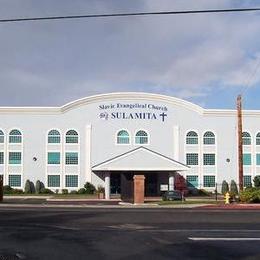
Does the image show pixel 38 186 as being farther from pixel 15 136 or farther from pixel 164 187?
pixel 164 187

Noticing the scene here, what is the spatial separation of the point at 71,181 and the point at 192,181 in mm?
13735

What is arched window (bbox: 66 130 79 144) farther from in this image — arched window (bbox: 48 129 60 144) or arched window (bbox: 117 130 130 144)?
arched window (bbox: 117 130 130 144)

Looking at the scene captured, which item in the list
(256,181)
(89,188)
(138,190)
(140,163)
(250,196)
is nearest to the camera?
(250,196)

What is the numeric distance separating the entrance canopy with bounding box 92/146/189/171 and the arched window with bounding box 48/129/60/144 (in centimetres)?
703

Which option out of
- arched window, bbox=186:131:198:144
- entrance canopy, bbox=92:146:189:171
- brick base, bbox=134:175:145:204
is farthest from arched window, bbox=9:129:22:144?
brick base, bbox=134:175:145:204

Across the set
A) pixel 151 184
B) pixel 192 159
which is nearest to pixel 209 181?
pixel 192 159

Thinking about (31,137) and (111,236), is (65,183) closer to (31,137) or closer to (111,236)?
(31,137)

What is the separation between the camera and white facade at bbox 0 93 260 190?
227ft

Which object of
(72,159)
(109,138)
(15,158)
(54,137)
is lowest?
(72,159)

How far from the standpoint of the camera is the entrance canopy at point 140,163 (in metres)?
64.2

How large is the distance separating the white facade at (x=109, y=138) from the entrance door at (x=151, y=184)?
2609 millimetres

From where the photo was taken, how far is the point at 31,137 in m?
69.7

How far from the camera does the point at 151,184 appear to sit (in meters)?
68.9

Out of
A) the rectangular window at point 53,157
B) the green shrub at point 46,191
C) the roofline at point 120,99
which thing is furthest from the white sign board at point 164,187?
the green shrub at point 46,191
